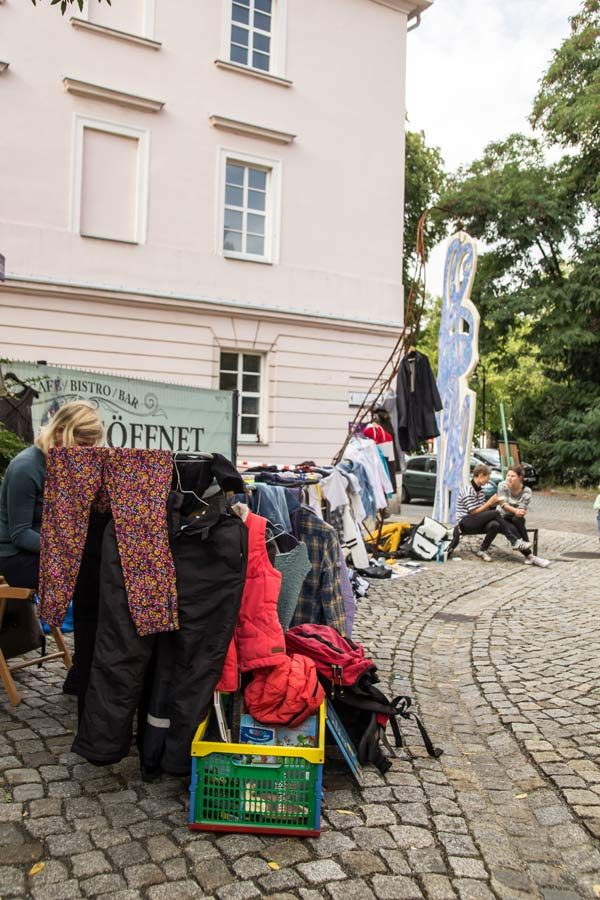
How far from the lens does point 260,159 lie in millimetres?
15438

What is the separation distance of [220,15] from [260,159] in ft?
8.79

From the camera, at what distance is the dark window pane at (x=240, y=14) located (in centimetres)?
1522

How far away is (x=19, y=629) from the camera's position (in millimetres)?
5043

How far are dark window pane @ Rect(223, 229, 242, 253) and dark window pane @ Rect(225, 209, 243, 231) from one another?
3.8 inches

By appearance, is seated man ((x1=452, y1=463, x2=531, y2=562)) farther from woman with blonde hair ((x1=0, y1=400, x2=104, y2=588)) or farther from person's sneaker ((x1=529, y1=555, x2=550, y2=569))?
woman with blonde hair ((x1=0, y1=400, x2=104, y2=588))

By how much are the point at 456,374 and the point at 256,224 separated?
16.2ft

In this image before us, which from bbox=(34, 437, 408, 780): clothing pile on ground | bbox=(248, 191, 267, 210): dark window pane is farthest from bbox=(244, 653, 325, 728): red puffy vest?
bbox=(248, 191, 267, 210): dark window pane

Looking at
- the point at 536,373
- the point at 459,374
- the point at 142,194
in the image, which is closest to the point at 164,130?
the point at 142,194

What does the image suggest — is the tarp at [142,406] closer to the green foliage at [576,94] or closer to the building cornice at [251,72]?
the building cornice at [251,72]

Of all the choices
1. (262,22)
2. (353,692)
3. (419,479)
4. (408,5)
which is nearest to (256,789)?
(353,692)

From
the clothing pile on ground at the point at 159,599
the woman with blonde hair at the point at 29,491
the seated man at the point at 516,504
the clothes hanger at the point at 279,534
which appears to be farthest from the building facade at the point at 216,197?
the clothing pile on ground at the point at 159,599

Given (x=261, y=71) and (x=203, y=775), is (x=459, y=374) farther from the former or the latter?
(x=203, y=775)

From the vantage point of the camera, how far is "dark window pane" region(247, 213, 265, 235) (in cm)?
1548

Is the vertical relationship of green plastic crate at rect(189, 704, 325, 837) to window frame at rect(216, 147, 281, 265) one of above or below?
below
